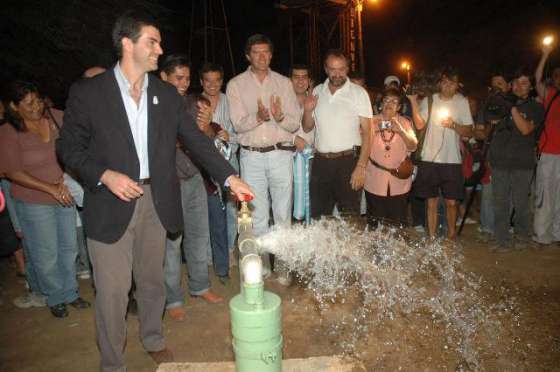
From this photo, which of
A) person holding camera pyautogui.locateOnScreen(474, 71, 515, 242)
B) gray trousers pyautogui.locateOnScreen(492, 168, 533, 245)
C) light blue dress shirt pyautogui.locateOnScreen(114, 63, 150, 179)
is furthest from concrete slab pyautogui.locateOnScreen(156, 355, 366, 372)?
person holding camera pyautogui.locateOnScreen(474, 71, 515, 242)

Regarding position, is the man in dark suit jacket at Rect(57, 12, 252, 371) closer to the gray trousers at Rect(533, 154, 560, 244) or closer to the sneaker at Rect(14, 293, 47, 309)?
the sneaker at Rect(14, 293, 47, 309)

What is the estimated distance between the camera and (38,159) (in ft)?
15.2

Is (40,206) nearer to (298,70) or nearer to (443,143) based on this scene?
(298,70)

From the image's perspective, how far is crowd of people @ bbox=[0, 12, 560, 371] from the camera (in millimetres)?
3168

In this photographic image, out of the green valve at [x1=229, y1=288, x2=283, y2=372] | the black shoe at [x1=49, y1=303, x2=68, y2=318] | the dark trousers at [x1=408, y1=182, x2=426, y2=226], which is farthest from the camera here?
the dark trousers at [x1=408, y1=182, x2=426, y2=226]

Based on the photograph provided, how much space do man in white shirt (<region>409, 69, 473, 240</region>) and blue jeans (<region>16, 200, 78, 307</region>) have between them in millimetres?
4958

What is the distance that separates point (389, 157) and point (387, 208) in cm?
72

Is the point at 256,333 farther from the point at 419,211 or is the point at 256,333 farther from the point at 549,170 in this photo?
the point at 549,170

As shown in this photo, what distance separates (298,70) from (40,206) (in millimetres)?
3717

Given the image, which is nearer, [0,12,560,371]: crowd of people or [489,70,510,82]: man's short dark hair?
[0,12,560,371]: crowd of people

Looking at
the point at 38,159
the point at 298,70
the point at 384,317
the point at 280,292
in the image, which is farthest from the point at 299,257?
the point at 38,159

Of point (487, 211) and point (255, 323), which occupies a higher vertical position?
point (255, 323)

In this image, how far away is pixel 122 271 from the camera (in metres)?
3.25

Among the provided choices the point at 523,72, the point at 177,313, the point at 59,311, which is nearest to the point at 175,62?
the point at 177,313
